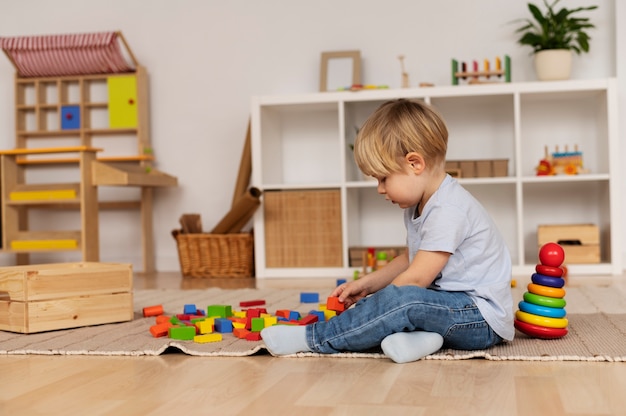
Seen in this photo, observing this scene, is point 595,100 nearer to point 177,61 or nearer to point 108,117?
point 177,61

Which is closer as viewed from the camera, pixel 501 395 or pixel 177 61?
pixel 501 395

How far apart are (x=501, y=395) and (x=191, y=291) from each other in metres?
1.96

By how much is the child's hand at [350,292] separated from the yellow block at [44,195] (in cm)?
230

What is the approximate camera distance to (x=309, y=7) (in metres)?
4.13

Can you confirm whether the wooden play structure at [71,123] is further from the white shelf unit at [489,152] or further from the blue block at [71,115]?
the white shelf unit at [489,152]

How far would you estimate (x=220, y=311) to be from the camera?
2.19 m

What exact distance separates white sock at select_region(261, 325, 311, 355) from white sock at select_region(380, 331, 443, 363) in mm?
183

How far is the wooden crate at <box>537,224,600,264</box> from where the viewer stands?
3.54m

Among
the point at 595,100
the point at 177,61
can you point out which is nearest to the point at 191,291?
the point at 177,61

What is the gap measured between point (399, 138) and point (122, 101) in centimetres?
284

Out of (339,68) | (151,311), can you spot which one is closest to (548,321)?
(151,311)

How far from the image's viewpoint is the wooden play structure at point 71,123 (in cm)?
389

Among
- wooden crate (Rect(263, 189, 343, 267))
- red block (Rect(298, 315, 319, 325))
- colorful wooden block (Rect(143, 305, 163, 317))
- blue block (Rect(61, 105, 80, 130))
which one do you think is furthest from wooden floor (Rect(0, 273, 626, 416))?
blue block (Rect(61, 105, 80, 130))

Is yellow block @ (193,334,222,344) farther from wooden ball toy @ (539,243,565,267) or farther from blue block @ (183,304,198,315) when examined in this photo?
wooden ball toy @ (539,243,565,267)
